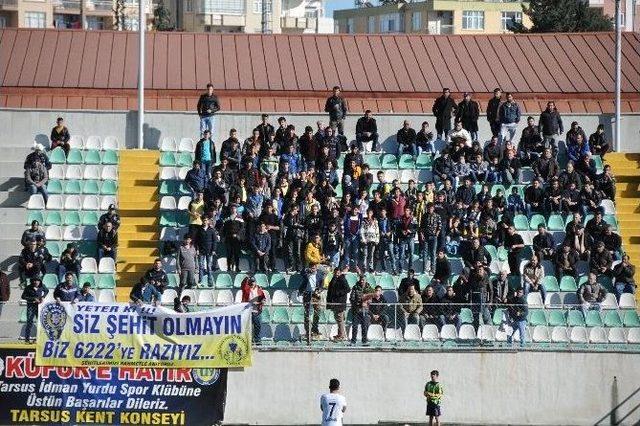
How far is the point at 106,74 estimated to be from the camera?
44.0 metres

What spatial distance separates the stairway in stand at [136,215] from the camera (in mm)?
35312

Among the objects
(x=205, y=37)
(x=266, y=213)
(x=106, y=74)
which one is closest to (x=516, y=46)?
(x=205, y=37)

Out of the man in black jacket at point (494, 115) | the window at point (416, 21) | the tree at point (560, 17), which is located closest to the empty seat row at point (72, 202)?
the man in black jacket at point (494, 115)

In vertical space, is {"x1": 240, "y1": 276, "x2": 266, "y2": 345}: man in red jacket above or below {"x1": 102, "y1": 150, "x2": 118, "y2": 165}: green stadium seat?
below

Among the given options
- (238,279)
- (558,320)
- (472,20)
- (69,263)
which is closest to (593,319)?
(558,320)

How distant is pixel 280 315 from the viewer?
31.7 metres

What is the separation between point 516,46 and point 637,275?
12.2 m

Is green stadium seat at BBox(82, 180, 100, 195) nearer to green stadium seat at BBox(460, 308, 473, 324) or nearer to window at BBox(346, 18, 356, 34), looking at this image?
green stadium seat at BBox(460, 308, 473, 324)

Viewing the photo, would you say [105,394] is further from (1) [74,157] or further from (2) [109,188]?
(1) [74,157]

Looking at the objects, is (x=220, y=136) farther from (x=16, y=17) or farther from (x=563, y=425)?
(x=16, y=17)

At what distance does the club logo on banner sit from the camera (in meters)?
30.2

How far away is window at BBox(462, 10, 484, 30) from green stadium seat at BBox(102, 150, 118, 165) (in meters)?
83.6

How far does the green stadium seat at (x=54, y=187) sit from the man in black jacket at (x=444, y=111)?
29.6 feet

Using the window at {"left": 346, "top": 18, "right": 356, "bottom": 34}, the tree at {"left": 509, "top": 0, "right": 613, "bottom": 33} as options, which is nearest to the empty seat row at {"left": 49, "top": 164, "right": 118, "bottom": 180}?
the tree at {"left": 509, "top": 0, "right": 613, "bottom": 33}
